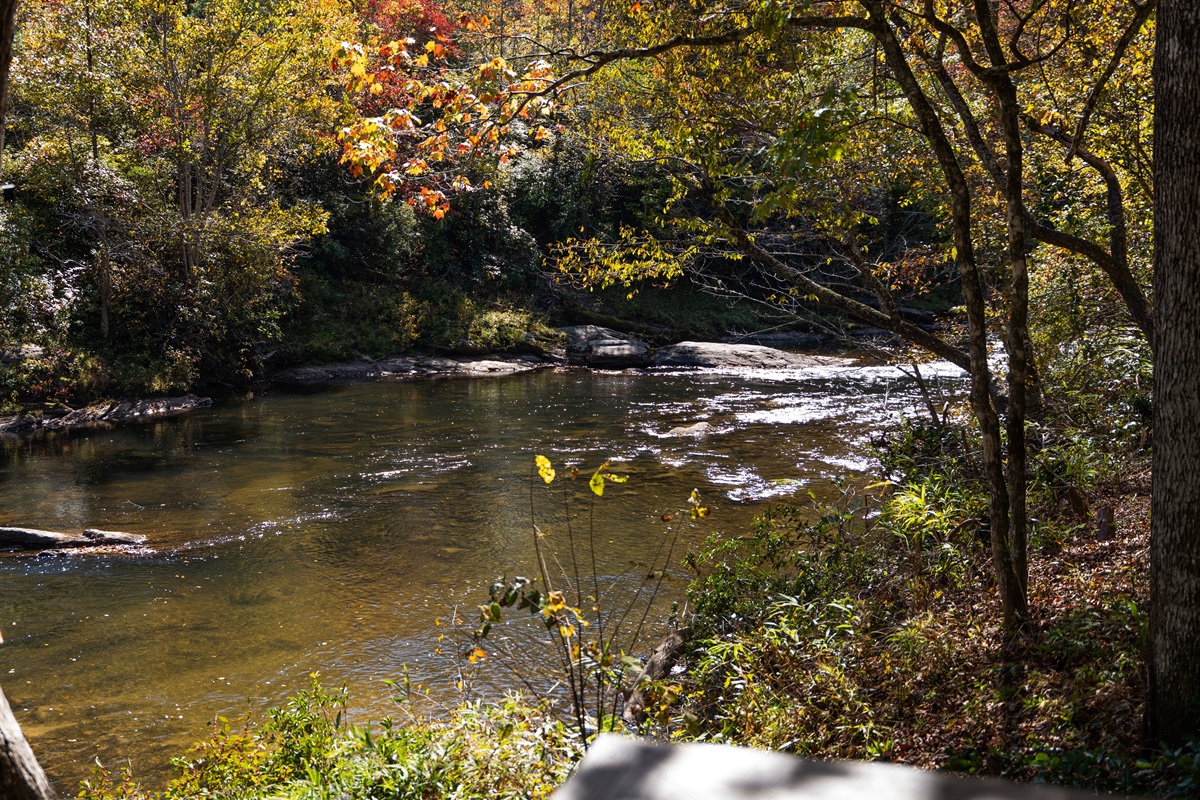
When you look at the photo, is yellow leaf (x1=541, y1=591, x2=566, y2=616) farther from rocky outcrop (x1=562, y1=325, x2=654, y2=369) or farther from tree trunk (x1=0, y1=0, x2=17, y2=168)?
rocky outcrop (x1=562, y1=325, x2=654, y2=369)

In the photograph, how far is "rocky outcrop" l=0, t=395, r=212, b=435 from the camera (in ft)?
48.9

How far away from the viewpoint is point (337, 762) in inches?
160

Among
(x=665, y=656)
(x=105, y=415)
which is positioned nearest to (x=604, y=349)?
(x=105, y=415)

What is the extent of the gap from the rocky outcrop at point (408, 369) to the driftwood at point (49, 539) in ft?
37.5

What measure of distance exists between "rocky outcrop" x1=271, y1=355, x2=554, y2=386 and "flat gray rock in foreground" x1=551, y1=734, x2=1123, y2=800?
20.4 meters

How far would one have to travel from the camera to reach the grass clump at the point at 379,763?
12.1ft

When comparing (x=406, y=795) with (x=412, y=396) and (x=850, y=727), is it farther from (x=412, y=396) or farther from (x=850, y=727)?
(x=412, y=396)

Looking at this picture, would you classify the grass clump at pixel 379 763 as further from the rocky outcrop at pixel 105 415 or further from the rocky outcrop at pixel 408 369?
the rocky outcrop at pixel 408 369

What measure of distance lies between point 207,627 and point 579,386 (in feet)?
43.7

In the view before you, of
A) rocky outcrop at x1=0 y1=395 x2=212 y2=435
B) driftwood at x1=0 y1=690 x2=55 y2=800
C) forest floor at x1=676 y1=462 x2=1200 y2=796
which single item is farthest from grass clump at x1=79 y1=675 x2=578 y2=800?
rocky outcrop at x1=0 y1=395 x2=212 y2=435

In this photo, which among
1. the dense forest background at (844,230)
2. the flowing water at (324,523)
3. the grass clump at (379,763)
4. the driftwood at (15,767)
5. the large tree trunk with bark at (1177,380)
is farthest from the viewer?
the flowing water at (324,523)

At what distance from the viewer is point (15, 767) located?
8.24 ft

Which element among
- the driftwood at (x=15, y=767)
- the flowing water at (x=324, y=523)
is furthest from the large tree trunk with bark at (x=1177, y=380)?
the driftwood at (x=15, y=767)

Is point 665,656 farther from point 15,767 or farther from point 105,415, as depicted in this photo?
point 105,415
